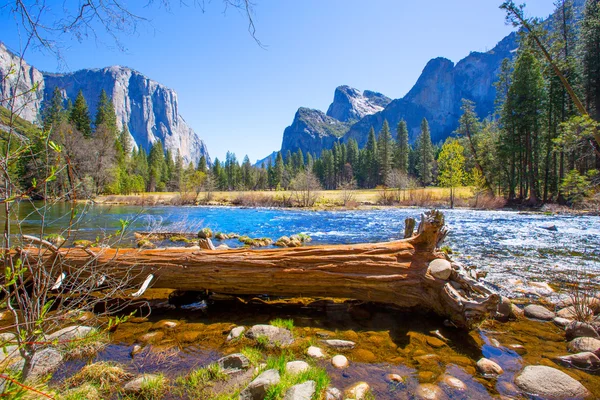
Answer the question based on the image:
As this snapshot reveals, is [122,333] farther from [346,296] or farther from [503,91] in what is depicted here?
[503,91]

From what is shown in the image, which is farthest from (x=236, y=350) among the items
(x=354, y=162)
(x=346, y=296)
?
(x=354, y=162)

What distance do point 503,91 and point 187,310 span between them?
40.6 metres

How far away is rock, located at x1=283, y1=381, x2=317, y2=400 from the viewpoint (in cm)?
265

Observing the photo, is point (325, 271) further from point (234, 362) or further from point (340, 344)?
point (234, 362)

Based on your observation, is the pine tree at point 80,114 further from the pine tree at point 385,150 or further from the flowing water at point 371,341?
the pine tree at point 385,150

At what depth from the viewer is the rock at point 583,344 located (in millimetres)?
3598

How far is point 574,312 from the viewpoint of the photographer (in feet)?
14.9

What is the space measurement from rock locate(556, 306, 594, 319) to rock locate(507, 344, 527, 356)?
1323mm

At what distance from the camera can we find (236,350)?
12.1 ft

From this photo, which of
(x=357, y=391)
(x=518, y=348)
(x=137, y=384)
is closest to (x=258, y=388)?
(x=357, y=391)

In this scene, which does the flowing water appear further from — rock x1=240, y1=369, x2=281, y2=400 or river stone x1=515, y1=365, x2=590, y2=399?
rock x1=240, y1=369, x2=281, y2=400

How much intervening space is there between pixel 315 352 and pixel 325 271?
1.40 metres

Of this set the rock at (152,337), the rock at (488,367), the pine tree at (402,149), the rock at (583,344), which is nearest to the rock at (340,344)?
the rock at (488,367)

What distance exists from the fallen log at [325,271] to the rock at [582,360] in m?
1.13
